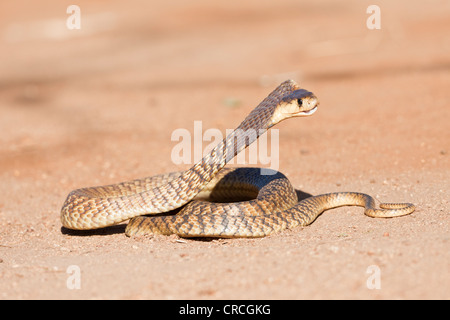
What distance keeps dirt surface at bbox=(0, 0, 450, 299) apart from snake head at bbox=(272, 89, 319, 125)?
1.52 metres

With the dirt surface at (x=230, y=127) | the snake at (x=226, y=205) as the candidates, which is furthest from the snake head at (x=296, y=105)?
the dirt surface at (x=230, y=127)

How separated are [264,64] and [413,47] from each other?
5203 millimetres

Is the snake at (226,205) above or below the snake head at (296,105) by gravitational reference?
below

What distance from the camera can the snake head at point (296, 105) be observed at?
7473 mm

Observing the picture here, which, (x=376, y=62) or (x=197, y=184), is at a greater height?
(x=376, y=62)

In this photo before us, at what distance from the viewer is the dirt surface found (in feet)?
20.4

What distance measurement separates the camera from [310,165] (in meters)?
11.5

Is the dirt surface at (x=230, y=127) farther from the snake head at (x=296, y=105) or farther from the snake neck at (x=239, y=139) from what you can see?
the snake head at (x=296, y=105)

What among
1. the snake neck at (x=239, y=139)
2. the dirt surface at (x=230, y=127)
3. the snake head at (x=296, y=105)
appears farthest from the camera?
the snake neck at (x=239, y=139)

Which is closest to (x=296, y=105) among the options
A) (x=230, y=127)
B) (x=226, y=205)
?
(x=226, y=205)

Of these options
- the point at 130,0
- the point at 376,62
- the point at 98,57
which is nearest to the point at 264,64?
the point at 376,62

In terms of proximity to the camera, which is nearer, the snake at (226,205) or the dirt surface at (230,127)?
the dirt surface at (230,127)
